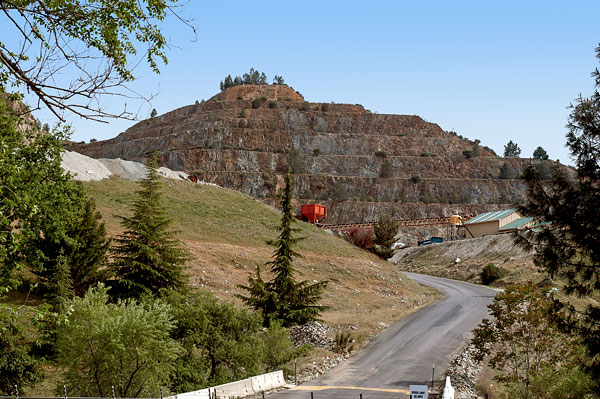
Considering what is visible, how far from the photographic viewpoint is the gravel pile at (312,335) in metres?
29.6

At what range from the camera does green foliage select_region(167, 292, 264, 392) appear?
2059cm

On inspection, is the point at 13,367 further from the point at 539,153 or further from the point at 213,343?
the point at 539,153

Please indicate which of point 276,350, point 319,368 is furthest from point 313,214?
point 276,350

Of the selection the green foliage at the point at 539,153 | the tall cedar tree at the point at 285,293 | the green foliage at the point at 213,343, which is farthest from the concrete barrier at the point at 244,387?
the green foliage at the point at 539,153

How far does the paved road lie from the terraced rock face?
76.1 metres

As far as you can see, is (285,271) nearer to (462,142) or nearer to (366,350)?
(366,350)

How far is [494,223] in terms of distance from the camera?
7638 centimetres

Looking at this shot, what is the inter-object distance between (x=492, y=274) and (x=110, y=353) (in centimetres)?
4843

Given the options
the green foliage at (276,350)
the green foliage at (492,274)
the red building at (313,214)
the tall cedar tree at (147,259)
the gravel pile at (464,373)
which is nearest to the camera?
the gravel pile at (464,373)

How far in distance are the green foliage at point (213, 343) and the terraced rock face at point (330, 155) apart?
91802 millimetres

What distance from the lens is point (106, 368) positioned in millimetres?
15711

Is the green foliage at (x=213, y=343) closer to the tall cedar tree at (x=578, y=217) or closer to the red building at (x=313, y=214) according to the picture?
the tall cedar tree at (x=578, y=217)

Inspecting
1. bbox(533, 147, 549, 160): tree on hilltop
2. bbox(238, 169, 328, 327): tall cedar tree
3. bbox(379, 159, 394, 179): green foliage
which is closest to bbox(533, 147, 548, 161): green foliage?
bbox(533, 147, 549, 160): tree on hilltop

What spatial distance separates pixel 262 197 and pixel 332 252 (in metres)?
64.7
